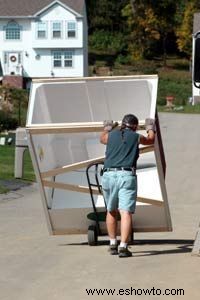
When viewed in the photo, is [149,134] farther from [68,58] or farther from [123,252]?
[68,58]

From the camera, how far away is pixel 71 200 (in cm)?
1299

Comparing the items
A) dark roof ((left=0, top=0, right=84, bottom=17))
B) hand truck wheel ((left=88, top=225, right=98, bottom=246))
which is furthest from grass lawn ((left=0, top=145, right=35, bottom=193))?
dark roof ((left=0, top=0, right=84, bottom=17))

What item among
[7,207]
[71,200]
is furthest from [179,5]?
[71,200]

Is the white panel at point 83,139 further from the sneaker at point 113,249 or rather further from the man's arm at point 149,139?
the sneaker at point 113,249

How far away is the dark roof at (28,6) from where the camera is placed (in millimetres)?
76625

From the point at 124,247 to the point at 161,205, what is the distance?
4.69 feet

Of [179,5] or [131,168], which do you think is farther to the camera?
[179,5]

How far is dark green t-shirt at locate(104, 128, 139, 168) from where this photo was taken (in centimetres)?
1105

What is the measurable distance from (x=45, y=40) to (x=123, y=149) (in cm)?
6549

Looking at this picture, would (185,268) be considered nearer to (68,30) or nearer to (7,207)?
(7,207)

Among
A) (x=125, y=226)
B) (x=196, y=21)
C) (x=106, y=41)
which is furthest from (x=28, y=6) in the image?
(x=125, y=226)

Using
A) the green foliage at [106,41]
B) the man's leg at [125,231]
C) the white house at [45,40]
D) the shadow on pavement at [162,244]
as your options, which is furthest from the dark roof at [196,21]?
the man's leg at [125,231]

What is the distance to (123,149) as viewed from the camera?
11.1 metres

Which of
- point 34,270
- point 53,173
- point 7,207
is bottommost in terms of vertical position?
point 7,207
